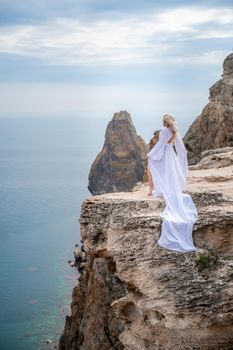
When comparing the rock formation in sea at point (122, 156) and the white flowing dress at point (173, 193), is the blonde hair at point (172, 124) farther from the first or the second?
the rock formation in sea at point (122, 156)

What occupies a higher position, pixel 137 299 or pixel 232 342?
pixel 137 299

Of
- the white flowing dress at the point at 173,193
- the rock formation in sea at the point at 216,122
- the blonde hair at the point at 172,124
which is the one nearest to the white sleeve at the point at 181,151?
the white flowing dress at the point at 173,193

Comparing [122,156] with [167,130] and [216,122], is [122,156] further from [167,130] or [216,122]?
[167,130]

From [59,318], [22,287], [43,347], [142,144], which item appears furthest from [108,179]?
[43,347]

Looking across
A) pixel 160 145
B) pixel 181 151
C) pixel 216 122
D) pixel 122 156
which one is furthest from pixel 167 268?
pixel 122 156

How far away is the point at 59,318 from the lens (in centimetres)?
6041

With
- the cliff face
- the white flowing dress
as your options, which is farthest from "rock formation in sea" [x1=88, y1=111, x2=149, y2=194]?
the cliff face

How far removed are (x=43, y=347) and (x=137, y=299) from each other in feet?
125

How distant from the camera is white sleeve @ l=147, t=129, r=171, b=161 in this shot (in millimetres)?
18938

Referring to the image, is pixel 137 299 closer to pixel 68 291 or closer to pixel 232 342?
→ pixel 232 342

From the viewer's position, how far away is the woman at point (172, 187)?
16.4 m

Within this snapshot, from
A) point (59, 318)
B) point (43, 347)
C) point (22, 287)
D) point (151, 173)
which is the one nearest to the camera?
point (151, 173)

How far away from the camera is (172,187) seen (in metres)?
18.3

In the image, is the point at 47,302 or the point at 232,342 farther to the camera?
the point at 47,302
